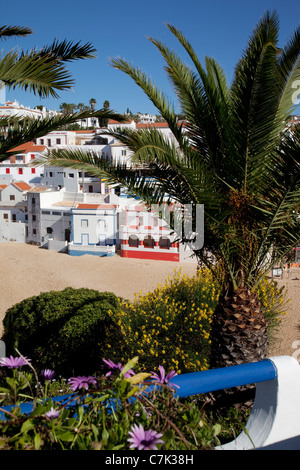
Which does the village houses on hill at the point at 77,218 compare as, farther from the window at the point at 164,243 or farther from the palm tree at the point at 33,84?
the palm tree at the point at 33,84

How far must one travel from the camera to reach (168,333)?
8.97 meters

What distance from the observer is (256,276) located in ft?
20.5

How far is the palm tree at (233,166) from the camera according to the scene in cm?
Answer: 543

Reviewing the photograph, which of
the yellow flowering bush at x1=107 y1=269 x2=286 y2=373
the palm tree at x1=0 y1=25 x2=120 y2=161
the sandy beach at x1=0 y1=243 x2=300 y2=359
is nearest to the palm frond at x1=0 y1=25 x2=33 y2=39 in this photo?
the palm tree at x1=0 y1=25 x2=120 y2=161

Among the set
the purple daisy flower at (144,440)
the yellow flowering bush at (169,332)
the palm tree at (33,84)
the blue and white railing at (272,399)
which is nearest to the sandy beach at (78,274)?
the yellow flowering bush at (169,332)

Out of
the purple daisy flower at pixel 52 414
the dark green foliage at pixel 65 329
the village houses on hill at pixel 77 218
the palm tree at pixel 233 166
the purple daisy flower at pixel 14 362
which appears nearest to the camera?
the purple daisy flower at pixel 52 414

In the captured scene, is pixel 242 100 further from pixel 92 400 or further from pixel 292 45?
pixel 92 400

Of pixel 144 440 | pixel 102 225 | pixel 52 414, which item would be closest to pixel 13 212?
pixel 102 225

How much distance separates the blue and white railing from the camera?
2.01m

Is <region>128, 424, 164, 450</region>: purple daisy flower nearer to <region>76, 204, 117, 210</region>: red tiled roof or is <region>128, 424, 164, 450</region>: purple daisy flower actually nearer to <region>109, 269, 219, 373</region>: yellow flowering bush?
<region>109, 269, 219, 373</region>: yellow flowering bush

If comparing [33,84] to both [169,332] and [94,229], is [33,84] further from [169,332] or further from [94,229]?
[94,229]

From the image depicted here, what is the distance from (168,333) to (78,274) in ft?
61.7

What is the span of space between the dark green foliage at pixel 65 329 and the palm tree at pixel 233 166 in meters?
4.60
